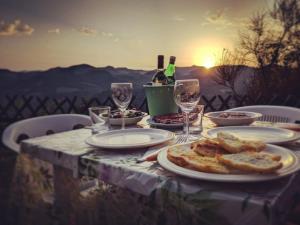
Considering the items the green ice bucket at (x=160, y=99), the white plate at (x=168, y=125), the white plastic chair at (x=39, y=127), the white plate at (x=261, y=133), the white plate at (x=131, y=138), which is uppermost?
the green ice bucket at (x=160, y=99)

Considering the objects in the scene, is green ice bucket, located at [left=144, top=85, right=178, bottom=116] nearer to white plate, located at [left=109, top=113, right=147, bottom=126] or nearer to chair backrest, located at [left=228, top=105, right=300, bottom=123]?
white plate, located at [left=109, top=113, right=147, bottom=126]

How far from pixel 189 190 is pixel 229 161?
3.6 inches

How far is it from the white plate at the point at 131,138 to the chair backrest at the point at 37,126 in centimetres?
43

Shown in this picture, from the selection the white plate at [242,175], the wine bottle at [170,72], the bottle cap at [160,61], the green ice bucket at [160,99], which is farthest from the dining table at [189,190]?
the wine bottle at [170,72]

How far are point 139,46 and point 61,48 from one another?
149 cm

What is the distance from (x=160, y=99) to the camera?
1.17 meters

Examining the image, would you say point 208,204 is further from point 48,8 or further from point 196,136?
point 48,8

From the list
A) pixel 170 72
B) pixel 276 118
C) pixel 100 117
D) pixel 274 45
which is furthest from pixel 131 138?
pixel 274 45

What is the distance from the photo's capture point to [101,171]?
0.65m

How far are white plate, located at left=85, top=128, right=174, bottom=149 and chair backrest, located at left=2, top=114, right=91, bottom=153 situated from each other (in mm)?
427

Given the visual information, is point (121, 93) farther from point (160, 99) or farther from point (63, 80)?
point (63, 80)

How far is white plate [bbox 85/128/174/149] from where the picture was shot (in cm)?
74

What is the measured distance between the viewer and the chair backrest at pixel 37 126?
116 centimetres

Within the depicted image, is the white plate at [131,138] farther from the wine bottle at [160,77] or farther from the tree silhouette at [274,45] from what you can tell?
the tree silhouette at [274,45]
